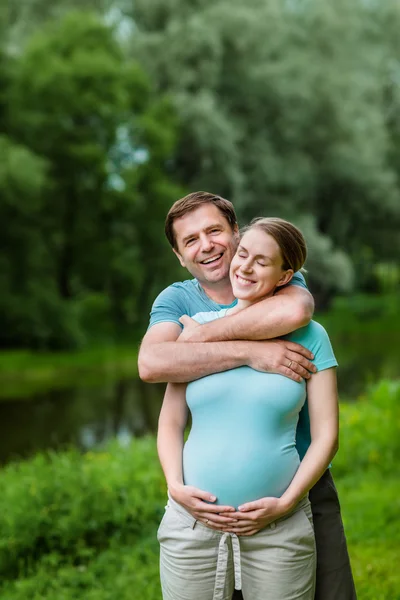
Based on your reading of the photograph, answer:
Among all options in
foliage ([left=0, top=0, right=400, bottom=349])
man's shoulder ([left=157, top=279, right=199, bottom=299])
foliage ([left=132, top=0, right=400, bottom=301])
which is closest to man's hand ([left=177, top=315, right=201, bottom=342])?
man's shoulder ([left=157, top=279, right=199, bottom=299])

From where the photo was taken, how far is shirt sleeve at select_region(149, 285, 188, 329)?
2.31 meters

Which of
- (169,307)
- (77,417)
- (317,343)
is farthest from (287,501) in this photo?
(77,417)

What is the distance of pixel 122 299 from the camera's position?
20.9 m

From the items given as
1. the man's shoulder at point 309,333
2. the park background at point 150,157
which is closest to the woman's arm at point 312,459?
the man's shoulder at point 309,333

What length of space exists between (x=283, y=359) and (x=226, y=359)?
0.15m

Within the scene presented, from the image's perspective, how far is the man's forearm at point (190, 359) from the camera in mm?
2109

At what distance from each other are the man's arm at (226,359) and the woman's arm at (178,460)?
12 cm

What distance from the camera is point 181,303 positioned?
236 centimetres

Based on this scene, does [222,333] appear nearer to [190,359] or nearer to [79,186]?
[190,359]

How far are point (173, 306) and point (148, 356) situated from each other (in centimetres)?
19

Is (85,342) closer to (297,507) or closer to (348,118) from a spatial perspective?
(348,118)

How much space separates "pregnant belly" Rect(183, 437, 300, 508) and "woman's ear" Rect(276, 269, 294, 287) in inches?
17.3

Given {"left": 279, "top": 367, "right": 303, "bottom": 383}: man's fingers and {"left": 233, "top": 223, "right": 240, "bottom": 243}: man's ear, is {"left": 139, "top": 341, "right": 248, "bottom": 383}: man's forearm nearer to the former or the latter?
{"left": 279, "top": 367, "right": 303, "bottom": 383}: man's fingers

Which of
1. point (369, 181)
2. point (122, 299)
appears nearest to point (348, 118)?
point (369, 181)
